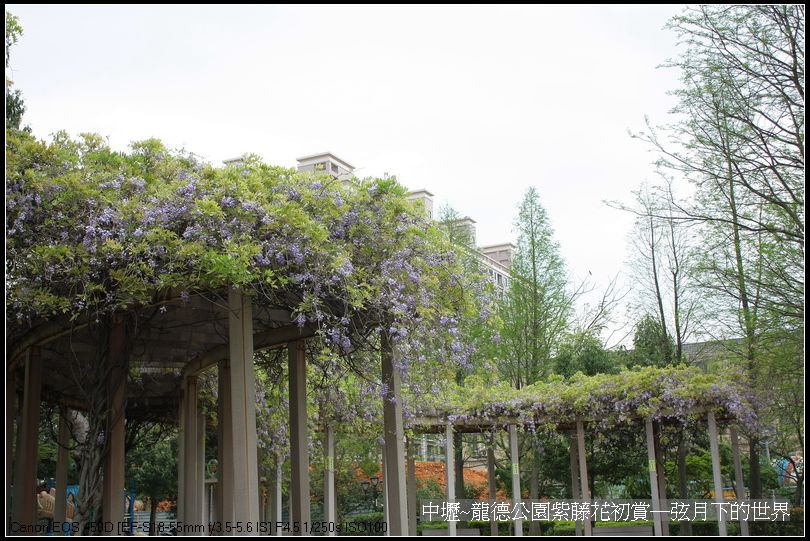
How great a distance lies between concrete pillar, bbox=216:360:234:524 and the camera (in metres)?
8.70

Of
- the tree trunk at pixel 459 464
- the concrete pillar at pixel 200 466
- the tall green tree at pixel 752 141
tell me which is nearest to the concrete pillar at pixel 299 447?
the concrete pillar at pixel 200 466

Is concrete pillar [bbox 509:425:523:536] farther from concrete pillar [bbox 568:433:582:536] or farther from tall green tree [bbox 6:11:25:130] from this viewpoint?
tall green tree [bbox 6:11:25:130]

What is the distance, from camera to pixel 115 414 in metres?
6.81

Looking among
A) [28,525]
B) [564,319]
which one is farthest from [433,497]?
[28,525]

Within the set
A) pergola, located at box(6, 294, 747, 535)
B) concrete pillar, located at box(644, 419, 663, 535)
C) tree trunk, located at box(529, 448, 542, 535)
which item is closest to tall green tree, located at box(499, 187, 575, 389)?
tree trunk, located at box(529, 448, 542, 535)

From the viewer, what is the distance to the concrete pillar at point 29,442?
24.1ft

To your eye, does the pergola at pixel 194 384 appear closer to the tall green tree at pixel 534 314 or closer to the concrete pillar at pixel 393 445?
the concrete pillar at pixel 393 445

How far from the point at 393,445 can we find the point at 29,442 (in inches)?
144

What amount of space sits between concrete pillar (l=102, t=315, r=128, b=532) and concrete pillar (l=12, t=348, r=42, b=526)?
2.67 feet

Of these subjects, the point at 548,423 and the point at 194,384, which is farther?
the point at 548,423

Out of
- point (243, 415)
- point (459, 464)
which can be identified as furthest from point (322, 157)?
point (243, 415)

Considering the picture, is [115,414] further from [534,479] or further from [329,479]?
[534,479]

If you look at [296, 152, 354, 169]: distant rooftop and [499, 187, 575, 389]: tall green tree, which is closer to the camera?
[499, 187, 575, 389]: tall green tree

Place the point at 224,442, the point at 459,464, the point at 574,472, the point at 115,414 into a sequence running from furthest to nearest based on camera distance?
1. the point at 459,464
2. the point at 574,472
3. the point at 224,442
4. the point at 115,414
